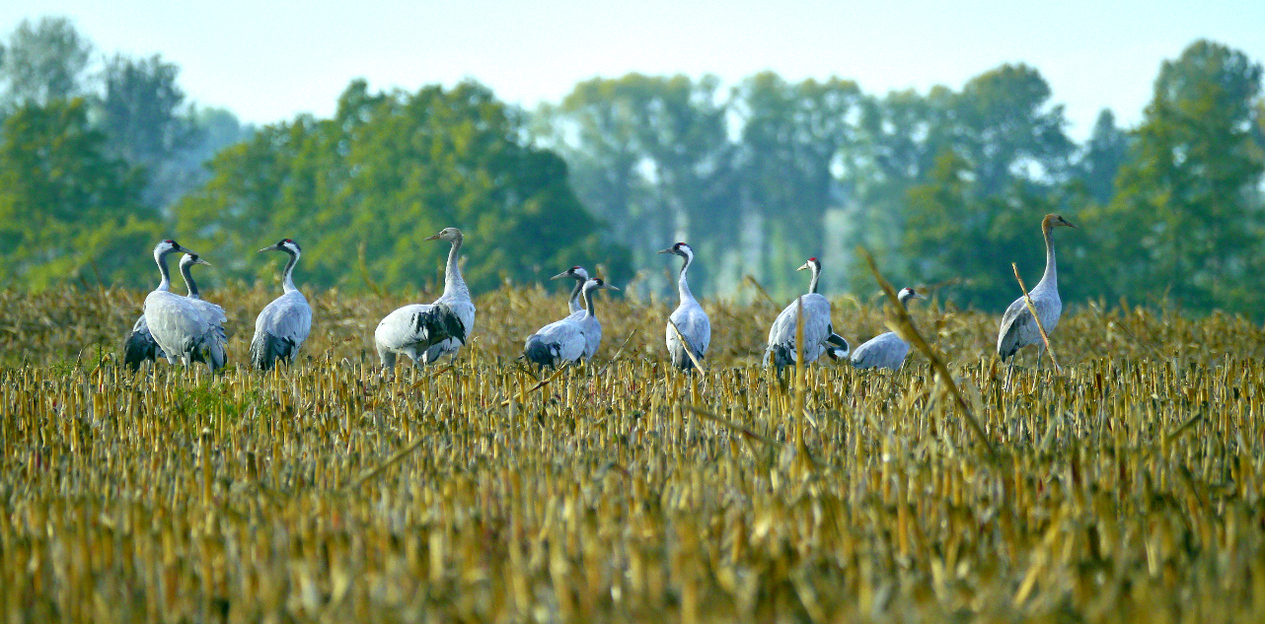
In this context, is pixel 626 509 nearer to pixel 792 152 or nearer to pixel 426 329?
pixel 426 329

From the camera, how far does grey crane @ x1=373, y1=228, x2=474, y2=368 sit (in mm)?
10039

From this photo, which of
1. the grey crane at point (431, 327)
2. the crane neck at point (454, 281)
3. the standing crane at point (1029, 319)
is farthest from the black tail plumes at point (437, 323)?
the standing crane at point (1029, 319)

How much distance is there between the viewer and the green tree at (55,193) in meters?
39.0

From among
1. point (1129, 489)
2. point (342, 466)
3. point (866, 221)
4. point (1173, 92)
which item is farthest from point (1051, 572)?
point (866, 221)

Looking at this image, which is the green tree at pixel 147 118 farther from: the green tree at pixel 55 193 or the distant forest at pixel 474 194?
the green tree at pixel 55 193

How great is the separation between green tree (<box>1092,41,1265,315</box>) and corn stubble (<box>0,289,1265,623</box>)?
33615mm

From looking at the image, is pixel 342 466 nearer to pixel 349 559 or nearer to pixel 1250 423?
pixel 349 559

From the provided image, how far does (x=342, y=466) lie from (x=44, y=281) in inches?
1445

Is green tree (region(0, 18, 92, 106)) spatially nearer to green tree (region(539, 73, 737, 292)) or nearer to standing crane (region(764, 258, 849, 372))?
green tree (region(539, 73, 737, 292))

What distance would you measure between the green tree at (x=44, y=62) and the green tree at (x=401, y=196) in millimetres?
17839

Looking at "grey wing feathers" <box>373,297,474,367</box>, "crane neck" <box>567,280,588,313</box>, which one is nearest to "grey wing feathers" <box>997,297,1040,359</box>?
"crane neck" <box>567,280,588,313</box>

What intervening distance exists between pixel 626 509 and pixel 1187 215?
3965cm

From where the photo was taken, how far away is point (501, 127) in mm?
41031

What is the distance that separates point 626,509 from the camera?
3432 mm
